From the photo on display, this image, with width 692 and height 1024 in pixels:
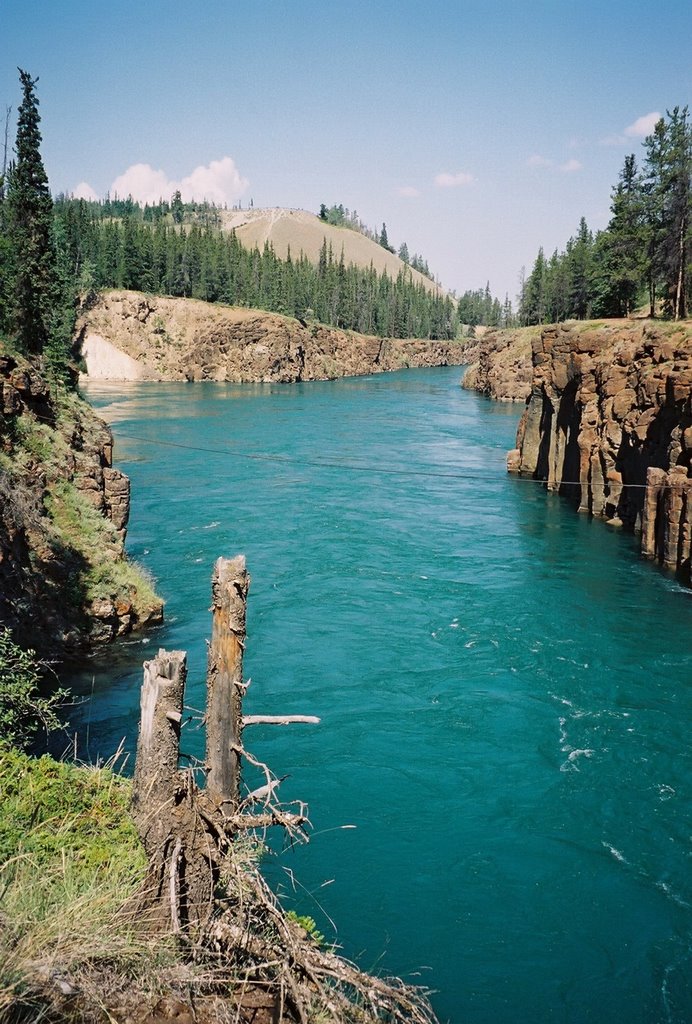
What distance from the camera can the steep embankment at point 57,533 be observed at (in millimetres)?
20672

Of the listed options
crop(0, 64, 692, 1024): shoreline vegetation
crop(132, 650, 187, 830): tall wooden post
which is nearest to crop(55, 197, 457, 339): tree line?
crop(0, 64, 692, 1024): shoreline vegetation

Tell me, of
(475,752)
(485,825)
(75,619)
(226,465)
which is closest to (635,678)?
(475,752)

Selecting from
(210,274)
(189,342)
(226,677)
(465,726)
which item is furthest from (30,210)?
(210,274)

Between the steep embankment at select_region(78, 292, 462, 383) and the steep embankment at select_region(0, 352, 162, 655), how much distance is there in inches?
4410

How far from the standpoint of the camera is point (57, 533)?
79.8 feet

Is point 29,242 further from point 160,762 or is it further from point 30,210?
point 160,762

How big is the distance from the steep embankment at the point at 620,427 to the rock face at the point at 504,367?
54558 mm

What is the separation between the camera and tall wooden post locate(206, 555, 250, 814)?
8984 mm

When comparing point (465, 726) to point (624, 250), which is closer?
point (465, 726)

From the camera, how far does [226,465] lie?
2226 inches

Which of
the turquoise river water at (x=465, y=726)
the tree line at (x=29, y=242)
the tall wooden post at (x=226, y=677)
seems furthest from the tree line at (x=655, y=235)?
the tall wooden post at (x=226, y=677)

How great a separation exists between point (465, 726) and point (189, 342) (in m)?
131

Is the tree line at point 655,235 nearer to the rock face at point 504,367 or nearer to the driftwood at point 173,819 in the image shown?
the rock face at point 504,367

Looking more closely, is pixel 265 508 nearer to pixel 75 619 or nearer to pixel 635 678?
pixel 75 619
